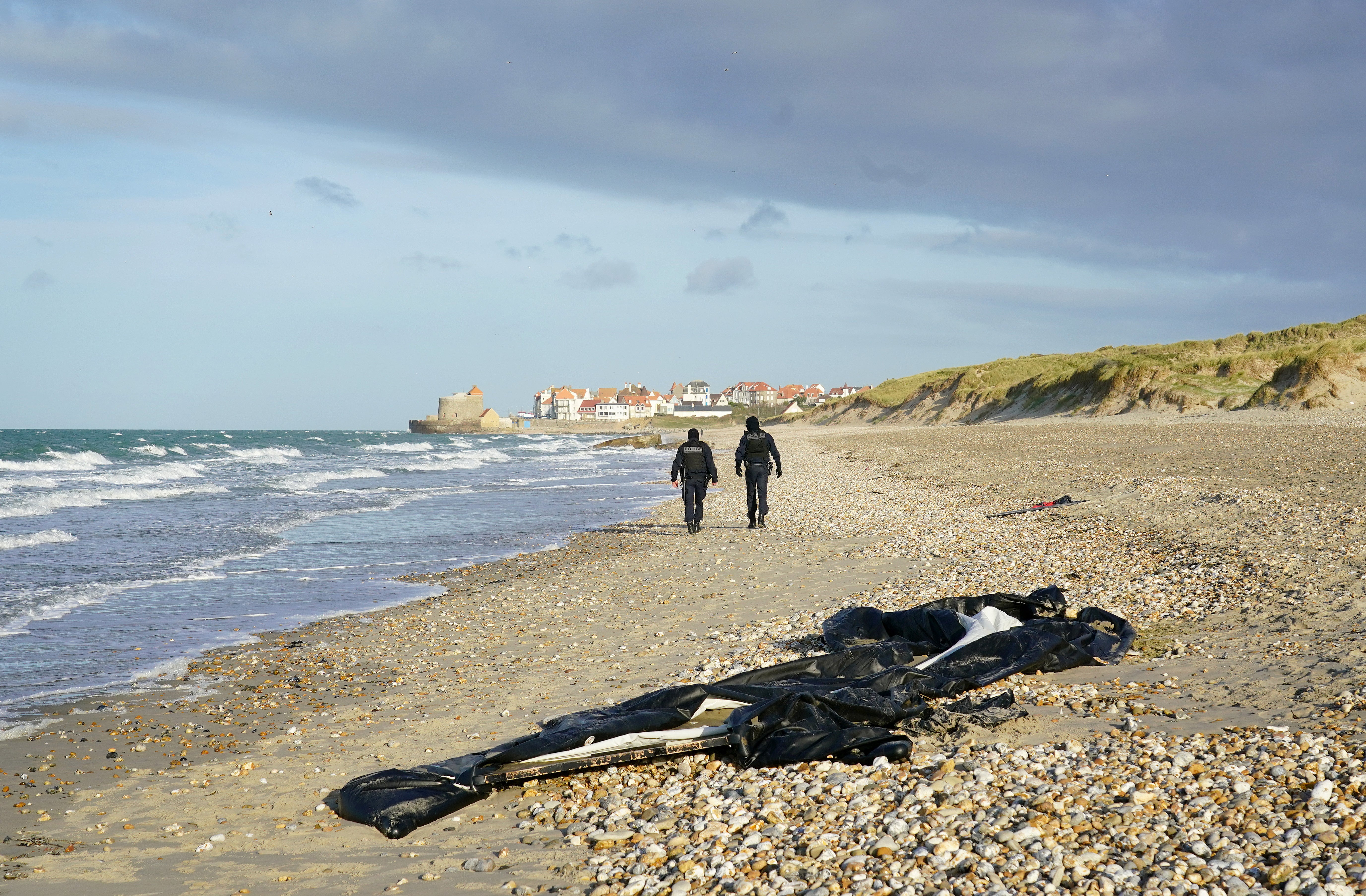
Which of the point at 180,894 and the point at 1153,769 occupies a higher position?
the point at 1153,769

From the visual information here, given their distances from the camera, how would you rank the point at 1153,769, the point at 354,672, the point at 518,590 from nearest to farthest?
the point at 1153,769 < the point at 354,672 < the point at 518,590

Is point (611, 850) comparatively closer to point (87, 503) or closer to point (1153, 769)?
point (1153, 769)

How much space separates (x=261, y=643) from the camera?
31.1ft

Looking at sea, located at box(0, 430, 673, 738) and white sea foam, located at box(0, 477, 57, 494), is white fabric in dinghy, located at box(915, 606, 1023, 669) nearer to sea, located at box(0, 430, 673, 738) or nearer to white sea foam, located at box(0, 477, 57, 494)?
sea, located at box(0, 430, 673, 738)

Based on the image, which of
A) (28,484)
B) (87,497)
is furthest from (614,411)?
(87,497)

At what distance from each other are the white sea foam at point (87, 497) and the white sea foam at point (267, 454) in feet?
79.4

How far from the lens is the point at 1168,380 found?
48.7 metres

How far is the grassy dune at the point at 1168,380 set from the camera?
125 feet

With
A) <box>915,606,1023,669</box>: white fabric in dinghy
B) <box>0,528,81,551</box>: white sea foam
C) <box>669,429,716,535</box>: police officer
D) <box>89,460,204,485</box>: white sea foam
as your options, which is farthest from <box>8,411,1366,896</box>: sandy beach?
<box>89,460,204,485</box>: white sea foam

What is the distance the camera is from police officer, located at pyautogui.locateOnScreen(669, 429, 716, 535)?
55.2 ft

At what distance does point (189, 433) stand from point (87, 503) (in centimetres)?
15069

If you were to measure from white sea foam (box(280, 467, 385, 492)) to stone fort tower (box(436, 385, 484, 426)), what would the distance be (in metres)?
114

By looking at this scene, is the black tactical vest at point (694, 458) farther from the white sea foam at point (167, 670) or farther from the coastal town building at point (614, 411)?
the coastal town building at point (614, 411)

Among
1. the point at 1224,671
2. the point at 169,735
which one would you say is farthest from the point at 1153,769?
the point at 169,735
